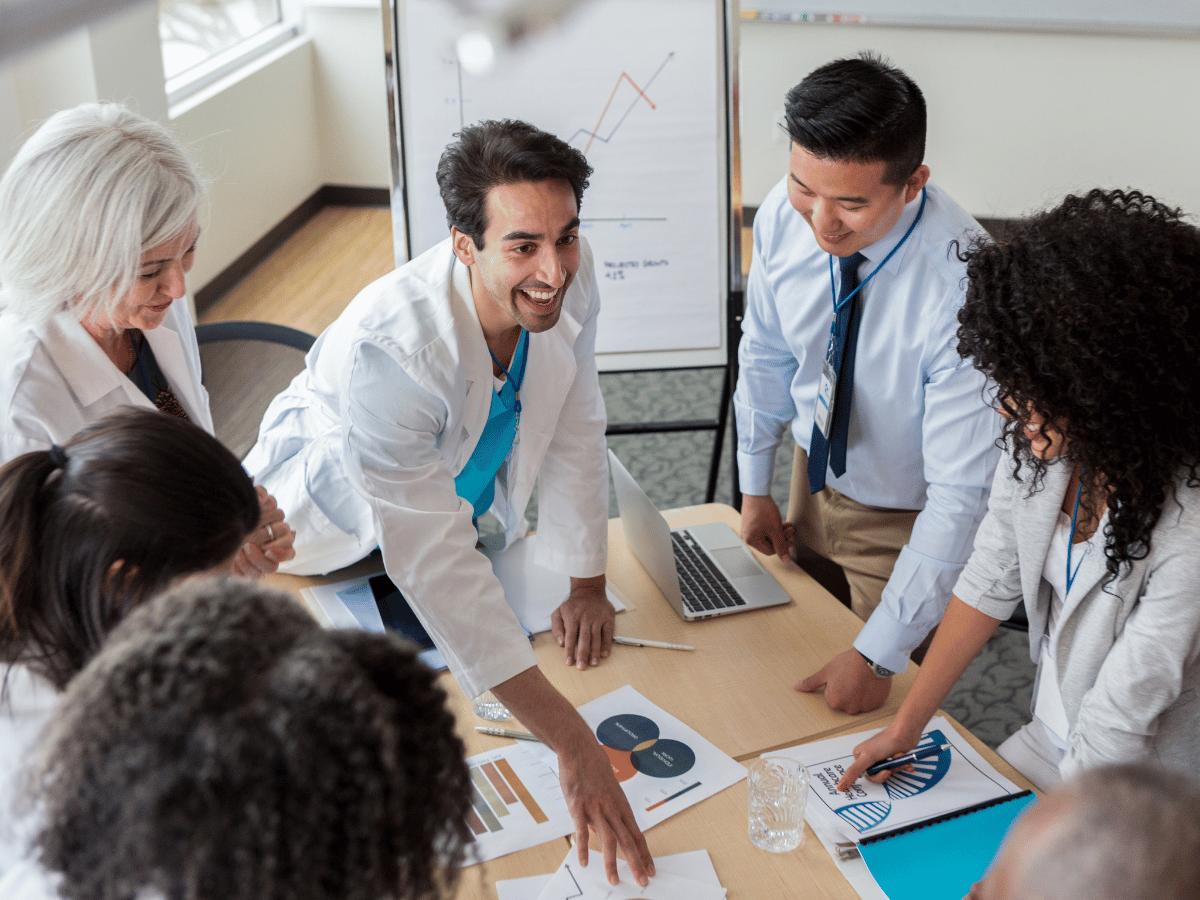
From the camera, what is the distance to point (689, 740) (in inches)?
53.2

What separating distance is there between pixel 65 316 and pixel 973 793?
1399 mm

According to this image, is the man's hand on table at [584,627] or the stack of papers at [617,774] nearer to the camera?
the stack of papers at [617,774]

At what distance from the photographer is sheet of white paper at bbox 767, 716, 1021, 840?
122 cm

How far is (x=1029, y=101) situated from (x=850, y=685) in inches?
151

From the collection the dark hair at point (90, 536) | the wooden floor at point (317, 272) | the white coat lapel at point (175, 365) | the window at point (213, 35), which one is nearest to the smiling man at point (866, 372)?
the dark hair at point (90, 536)

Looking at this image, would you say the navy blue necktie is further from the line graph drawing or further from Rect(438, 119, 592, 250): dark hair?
the line graph drawing

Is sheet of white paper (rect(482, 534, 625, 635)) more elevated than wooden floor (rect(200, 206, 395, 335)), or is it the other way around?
sheet of white paper (rect(482, 534, 625, 635))

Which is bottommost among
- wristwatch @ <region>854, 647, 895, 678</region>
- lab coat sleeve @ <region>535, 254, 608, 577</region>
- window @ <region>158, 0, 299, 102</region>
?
wristwatch @ <region>854, 647, 895, 678</region>

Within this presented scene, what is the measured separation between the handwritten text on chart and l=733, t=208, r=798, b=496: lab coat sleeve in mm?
417

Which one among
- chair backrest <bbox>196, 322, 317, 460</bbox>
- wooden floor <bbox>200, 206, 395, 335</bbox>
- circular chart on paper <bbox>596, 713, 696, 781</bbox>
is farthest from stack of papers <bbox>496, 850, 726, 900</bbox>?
wooden floor <bbox>200, 206, 395, 335</bbox>

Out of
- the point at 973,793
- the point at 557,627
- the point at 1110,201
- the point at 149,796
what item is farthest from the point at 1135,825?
the point at 557,627

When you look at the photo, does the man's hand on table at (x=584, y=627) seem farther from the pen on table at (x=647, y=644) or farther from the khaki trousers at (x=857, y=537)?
the khaki trousers at (x=857, y=537)

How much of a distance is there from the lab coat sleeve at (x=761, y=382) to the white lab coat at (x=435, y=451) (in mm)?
381

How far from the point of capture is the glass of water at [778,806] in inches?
46.6
